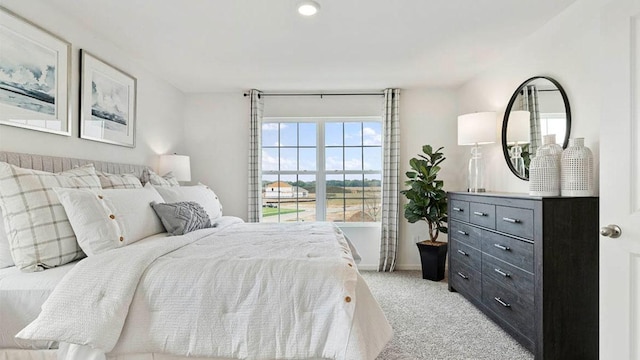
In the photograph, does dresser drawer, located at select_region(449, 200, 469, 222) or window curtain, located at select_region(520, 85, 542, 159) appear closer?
window curtain, located at select_region(520, 85, 542, 159)

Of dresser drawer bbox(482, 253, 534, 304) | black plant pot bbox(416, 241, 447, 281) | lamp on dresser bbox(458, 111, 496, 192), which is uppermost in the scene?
lamp on dresser bbox(458, 111, 496, 192)

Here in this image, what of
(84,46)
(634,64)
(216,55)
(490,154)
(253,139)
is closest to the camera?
(634,64)

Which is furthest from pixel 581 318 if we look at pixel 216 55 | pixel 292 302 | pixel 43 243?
pixel 216 55

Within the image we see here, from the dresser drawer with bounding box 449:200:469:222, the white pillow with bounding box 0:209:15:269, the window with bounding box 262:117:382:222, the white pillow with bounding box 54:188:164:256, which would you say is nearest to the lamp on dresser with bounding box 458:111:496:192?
the dresser drawer with bounding box 449:200:469:222

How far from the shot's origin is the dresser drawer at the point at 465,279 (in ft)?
9.71

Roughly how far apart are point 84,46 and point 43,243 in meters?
1.74

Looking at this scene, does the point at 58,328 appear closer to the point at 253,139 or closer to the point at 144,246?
the point at 144,246

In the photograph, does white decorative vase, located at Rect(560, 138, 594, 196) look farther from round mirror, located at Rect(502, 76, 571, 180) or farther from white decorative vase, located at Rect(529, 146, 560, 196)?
round mirror, located at Rect(502, 76, 571, 180)

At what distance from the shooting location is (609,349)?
5.06 ft

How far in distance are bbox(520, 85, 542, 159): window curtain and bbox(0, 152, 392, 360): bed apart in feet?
6.74

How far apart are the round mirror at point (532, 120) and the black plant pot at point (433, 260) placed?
1.31 m

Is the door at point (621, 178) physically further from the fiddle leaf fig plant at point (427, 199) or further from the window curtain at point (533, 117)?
the fiddle leaf fig plant at point (427, 199)

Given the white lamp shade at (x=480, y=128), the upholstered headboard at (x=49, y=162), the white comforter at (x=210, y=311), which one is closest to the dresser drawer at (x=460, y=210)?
the white lamp shade at (x=480, y=128)

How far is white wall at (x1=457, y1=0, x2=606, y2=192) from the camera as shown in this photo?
2.26 metres
